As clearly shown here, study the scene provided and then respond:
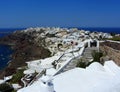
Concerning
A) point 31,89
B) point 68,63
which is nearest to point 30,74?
point 68,63

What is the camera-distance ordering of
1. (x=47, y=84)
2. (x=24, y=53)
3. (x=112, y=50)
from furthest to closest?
(x=24, y=53) < (x=112, y=50) < (x=47, y=84)

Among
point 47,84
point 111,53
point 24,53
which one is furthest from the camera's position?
point 24,53

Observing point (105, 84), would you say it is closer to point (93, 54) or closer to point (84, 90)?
point (84, 90)

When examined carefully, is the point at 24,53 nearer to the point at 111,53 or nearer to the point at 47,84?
the point at 111,53

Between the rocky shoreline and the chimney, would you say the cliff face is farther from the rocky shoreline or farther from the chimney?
the rocky shoreline

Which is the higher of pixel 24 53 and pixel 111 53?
pixel 111 53

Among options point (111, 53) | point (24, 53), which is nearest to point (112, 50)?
point (111, 53)

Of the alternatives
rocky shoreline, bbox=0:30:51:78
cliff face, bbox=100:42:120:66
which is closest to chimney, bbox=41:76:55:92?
cliff face, bbox=100:42:120:66

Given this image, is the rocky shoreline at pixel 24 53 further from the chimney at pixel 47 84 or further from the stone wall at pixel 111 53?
the chimney at pixel 47 84
